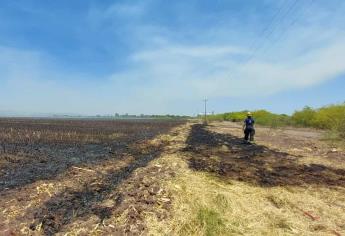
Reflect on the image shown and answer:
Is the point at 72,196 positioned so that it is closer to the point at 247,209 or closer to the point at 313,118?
the point at 247,209

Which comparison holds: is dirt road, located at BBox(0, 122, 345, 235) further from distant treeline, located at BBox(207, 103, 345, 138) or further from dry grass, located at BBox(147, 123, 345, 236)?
distant treeline, located at BBox(207, 103, 345, 138)

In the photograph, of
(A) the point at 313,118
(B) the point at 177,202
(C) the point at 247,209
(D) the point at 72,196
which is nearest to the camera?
(B) the point at 177,202

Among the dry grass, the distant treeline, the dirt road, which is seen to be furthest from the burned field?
the distant treeline

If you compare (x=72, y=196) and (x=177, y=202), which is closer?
(x=177, y=202)

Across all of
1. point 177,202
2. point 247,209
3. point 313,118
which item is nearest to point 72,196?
point 177,202

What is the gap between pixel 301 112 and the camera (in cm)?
5538

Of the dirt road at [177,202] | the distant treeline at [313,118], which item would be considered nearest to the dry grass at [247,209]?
the dirt road at [177,202]

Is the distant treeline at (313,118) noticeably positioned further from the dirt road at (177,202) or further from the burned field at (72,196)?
the burned field at (72,196)

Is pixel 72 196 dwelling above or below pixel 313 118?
below

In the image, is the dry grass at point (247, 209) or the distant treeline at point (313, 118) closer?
the dry grass at point (247, 209)

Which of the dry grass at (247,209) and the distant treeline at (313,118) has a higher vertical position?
the distant treeline at (313,118)

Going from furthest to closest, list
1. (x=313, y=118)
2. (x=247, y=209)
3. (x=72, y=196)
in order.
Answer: (x=313, y=118) → (x=72, y=196) → (x=247, y=209)

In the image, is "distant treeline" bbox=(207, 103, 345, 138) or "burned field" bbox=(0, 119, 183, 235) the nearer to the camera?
"burned field" bbox=(0, 119, 183, 235)

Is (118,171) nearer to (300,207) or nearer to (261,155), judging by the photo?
(300,207)
